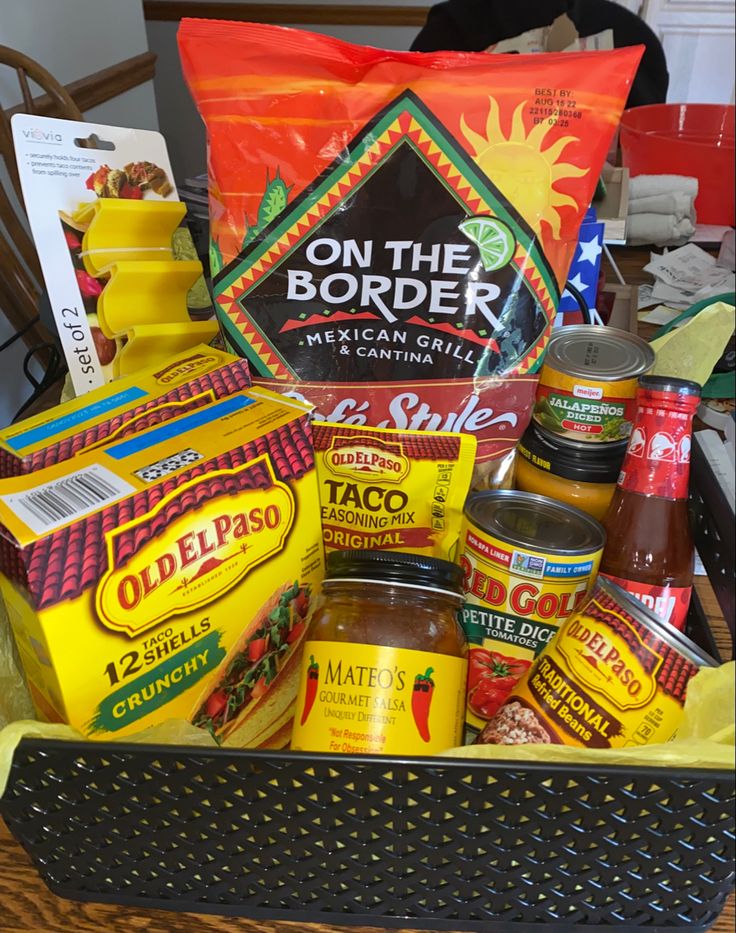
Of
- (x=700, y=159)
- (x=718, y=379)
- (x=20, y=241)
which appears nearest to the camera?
(x=718, y=379)

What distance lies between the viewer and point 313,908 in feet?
1.70

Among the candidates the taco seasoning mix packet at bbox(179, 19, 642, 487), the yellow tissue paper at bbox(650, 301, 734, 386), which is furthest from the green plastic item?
the taco seasoning mix packet at bbox(179, 19, 642, 487)

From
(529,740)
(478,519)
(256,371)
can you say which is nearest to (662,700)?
(529,740)

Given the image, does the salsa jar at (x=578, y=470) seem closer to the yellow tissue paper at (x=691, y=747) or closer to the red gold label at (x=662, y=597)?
the red gold label at (x=662, y=597)

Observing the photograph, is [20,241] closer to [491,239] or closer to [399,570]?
[491,239]

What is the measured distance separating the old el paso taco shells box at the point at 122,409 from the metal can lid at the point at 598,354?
0.95 feet

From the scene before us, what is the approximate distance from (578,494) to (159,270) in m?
0.45

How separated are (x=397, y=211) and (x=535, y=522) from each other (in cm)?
30

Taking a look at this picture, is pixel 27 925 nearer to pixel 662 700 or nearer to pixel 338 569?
pixel 338 569

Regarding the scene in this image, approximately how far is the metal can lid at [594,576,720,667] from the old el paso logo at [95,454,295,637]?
260 millimetres

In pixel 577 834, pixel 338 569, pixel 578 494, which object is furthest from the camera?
pixel 578 494

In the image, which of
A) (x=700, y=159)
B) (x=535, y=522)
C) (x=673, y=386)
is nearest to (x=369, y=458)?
(x=535, y=522)

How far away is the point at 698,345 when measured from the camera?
0.77m

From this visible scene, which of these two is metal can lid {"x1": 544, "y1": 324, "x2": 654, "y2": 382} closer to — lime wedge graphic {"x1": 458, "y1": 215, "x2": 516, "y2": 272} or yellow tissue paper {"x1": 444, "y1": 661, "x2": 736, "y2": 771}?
lime wedge graphic {"x1": 458, "y1": 215, "x2": 516, "y2": 272}
